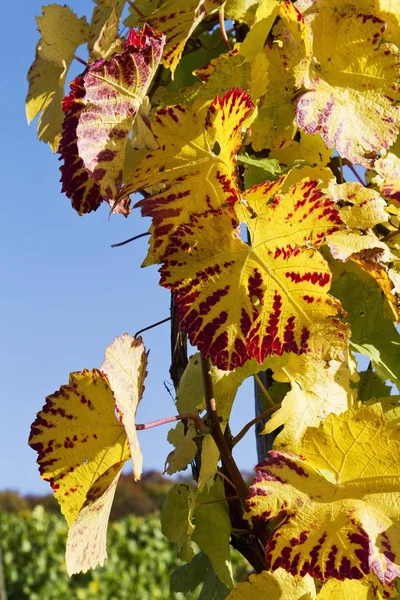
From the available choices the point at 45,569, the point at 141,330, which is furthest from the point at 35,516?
the point at 141,330

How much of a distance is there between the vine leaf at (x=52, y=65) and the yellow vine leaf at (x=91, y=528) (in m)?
0.56

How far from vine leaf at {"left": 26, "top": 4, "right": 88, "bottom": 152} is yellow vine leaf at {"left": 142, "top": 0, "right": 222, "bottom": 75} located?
18 centimetres

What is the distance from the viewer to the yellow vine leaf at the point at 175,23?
973mm

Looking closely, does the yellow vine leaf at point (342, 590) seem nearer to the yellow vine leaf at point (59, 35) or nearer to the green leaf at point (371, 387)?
the green leaf at point (371, 387)

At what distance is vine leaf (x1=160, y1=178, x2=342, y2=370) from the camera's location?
817 mm

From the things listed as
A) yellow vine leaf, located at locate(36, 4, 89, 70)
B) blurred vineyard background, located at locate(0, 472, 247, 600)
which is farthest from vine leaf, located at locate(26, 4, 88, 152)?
blurred vineyard background, located at locate(0, 472, 247, 600)

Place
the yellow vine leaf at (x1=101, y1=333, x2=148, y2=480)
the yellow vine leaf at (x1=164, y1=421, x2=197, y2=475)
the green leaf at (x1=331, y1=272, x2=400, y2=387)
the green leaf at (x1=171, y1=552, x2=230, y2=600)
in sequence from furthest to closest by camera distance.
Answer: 1. the green leaf at (x1=171, y1=552, x2=230, y2=600)
2. the green leaf at (x1=331, y1=272, x2=400, y2=387)
3. the yellow vine leaf at (x1=164, y1=421, x2=197, y2=475)
4. the yellow vine leaf at (x1=101, y1=333, x2=148, y2=480)

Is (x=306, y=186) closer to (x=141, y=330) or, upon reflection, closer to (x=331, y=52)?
(x=331, y=52)

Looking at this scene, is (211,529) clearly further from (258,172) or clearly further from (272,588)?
(258,172)

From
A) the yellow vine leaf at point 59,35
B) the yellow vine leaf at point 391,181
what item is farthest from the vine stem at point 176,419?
the yellow vine leaf at point 59,35

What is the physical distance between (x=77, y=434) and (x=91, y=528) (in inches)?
5.0

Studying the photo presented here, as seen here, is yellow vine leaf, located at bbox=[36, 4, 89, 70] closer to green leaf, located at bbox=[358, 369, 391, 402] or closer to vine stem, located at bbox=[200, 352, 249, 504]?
vine stem, located at bbox=[200, 352, 249, 504]

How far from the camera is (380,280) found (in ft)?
3.17

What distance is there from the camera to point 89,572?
6398 millimetres
